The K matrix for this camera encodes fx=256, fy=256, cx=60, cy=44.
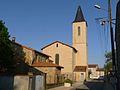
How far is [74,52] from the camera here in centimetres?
7719

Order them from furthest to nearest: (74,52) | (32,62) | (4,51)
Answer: (74,52) < (32,62) < (4,51)

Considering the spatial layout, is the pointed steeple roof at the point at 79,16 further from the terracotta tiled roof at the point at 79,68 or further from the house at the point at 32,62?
the house at the point at 32,62

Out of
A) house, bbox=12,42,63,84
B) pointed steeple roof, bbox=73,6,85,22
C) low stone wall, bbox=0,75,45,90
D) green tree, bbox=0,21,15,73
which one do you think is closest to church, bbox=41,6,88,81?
pointed steeple roof, bbox=73,6,85,22

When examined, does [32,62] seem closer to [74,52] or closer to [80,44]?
[74,52]

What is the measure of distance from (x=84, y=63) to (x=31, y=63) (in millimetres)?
32189

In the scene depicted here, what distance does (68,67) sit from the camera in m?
72.9

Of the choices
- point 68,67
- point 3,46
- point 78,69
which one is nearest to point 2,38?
point 3,46

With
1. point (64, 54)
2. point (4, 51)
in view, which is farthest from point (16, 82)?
point (64, 54)

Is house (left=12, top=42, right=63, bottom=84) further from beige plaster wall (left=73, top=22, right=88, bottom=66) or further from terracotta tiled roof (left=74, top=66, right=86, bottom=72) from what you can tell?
beige plaster wall (left=73, top=22, right=88, bottom=66)

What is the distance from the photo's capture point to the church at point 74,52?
7338 centimetres

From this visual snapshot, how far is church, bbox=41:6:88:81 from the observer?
241ft

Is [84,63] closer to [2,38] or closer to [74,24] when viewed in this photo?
[74,24]

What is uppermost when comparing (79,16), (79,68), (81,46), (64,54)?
(79,16)

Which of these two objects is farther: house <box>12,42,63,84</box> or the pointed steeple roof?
the pointed steeple roof
